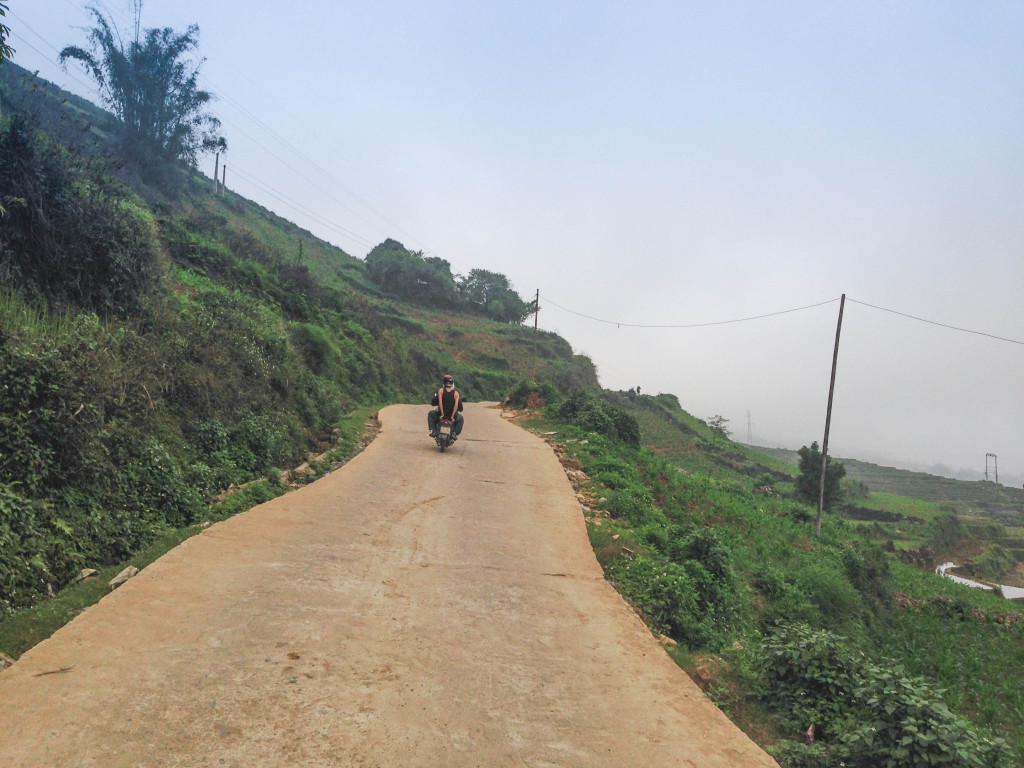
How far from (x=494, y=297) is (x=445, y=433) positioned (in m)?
56.5

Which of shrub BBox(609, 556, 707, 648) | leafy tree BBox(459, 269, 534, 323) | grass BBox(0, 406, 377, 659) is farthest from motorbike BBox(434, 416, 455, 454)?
leafy tree BBox(459, 269, 534, 323)

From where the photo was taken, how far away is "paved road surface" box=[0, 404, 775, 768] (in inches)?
110

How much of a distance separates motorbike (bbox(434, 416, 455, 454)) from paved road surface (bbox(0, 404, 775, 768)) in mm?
5394

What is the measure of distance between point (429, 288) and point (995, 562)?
5078 cm

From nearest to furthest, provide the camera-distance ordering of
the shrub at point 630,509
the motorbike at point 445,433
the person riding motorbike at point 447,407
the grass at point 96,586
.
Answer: the grass at point 96,586, the shrub at point 630,509, the motorbike at point 445,433, the person riding motorbike at point 447,407

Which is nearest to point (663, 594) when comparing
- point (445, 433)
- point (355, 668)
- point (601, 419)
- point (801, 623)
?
point (801, 623)

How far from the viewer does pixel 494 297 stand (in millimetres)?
67375

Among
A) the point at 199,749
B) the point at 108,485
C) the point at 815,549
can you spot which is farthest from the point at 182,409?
the point at 815,549

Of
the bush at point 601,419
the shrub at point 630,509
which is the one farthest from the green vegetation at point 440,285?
the shrub at point 630,509

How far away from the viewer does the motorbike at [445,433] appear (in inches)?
465

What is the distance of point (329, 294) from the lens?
27.2 meters

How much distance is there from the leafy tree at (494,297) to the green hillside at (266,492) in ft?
152

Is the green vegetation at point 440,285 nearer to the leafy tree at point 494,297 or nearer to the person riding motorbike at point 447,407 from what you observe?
the leafy tree at point 494,297

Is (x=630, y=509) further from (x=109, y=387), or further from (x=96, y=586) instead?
(x=109, y=387)
